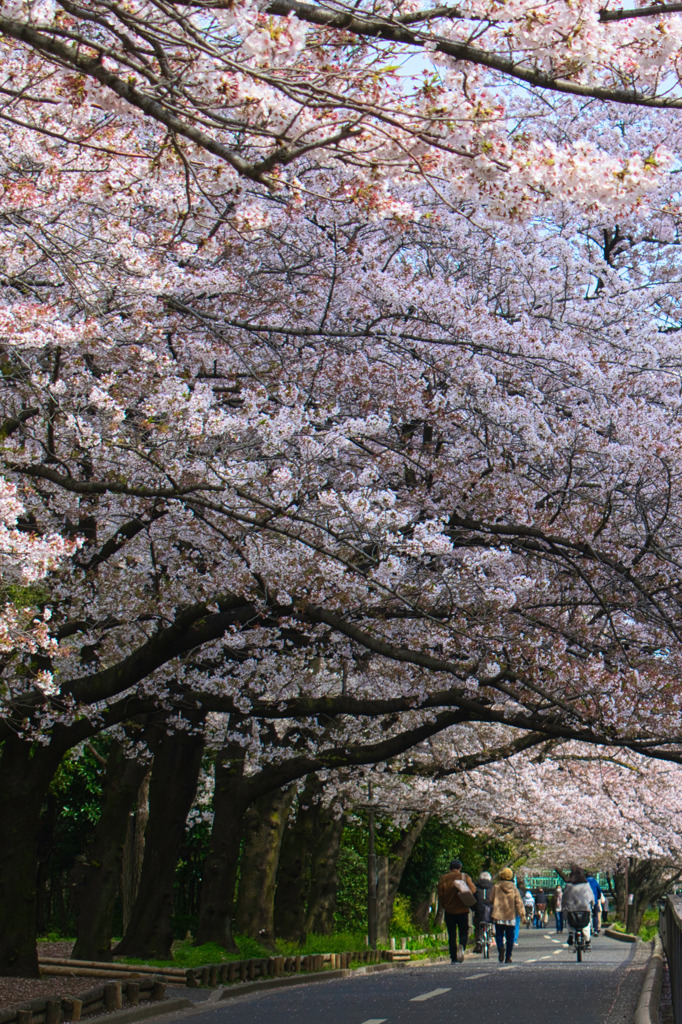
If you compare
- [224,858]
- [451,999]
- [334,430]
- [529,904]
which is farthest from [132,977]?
[529,904]

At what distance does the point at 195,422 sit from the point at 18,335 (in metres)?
1.74

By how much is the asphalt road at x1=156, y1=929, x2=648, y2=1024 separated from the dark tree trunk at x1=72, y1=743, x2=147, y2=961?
126 inches

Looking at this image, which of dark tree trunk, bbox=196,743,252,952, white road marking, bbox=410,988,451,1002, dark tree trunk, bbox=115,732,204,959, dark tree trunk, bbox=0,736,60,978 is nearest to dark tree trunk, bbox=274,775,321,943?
dark tree trunk, bbox=196,743,252,952

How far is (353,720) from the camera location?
2078 cm

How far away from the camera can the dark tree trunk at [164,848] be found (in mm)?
17906

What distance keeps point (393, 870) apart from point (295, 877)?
7.88 meters

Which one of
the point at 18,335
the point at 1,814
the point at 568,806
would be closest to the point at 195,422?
the point at 18,335

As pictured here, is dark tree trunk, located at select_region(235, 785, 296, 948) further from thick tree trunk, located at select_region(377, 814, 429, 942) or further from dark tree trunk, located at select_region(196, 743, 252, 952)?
thick tree trunk, located at select_region(377, 814, 429, 942)

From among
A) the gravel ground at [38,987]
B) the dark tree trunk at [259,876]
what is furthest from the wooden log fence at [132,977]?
the dark tree trunk at [259,876]

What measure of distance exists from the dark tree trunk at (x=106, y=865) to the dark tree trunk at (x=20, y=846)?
4318mm

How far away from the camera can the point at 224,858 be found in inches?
769

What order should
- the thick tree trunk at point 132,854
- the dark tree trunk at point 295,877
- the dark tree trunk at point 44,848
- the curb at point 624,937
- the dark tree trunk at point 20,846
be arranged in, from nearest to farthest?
1. the dark tree trunk at point 20,846
2. the thick tree trunk at point 132,854
3. the dark tree trunk at point 295,877
4. the dark tree trunk at point 44,848
5. the curb at point 624,937

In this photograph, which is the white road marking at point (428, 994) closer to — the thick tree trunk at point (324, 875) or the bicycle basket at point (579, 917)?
the bicycle basket at point (579, 917)

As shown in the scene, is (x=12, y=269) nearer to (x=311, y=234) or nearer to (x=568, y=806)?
(x=311, y=234)
